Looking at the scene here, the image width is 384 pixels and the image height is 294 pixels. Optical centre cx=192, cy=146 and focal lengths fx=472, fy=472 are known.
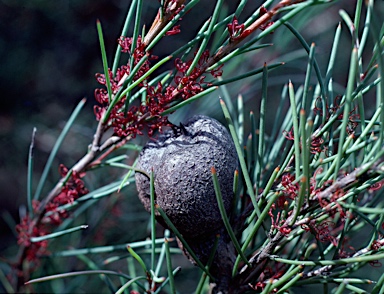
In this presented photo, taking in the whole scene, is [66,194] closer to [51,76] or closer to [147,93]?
[147,93]

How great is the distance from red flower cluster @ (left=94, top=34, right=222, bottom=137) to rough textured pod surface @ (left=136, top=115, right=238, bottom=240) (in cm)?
3

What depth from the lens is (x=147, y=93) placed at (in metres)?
0.46

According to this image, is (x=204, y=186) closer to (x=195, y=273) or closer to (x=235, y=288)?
(x=235, y=288)

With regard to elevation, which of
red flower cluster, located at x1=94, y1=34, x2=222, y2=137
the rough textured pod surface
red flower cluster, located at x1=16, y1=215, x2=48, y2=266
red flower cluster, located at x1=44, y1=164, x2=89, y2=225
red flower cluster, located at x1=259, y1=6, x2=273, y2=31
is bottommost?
red flower cluster, located at x1=16, y1=215, x2=48, y2=266

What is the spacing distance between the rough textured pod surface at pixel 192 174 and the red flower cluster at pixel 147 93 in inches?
1.2

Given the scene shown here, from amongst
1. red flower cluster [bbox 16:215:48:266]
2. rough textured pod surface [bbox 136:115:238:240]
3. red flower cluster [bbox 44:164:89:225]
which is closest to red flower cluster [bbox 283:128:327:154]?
rough textured pod surface [bbox 136:115:238:240]

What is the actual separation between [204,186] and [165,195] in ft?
0.12

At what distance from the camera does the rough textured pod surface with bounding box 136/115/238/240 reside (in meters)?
0.41

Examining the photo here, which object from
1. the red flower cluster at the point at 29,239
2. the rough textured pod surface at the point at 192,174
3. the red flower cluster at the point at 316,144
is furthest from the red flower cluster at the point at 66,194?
the red flower cluster at the point at 316,144

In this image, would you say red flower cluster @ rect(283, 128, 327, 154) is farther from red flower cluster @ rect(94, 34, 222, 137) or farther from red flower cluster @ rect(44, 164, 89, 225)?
red flower cluster @ rect(44, 164, 89, 225)

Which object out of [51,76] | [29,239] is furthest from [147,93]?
[51,76]

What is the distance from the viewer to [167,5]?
16.7 inches

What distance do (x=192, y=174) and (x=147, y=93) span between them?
0.10m

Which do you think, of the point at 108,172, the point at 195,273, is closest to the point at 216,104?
the point at 108,172
